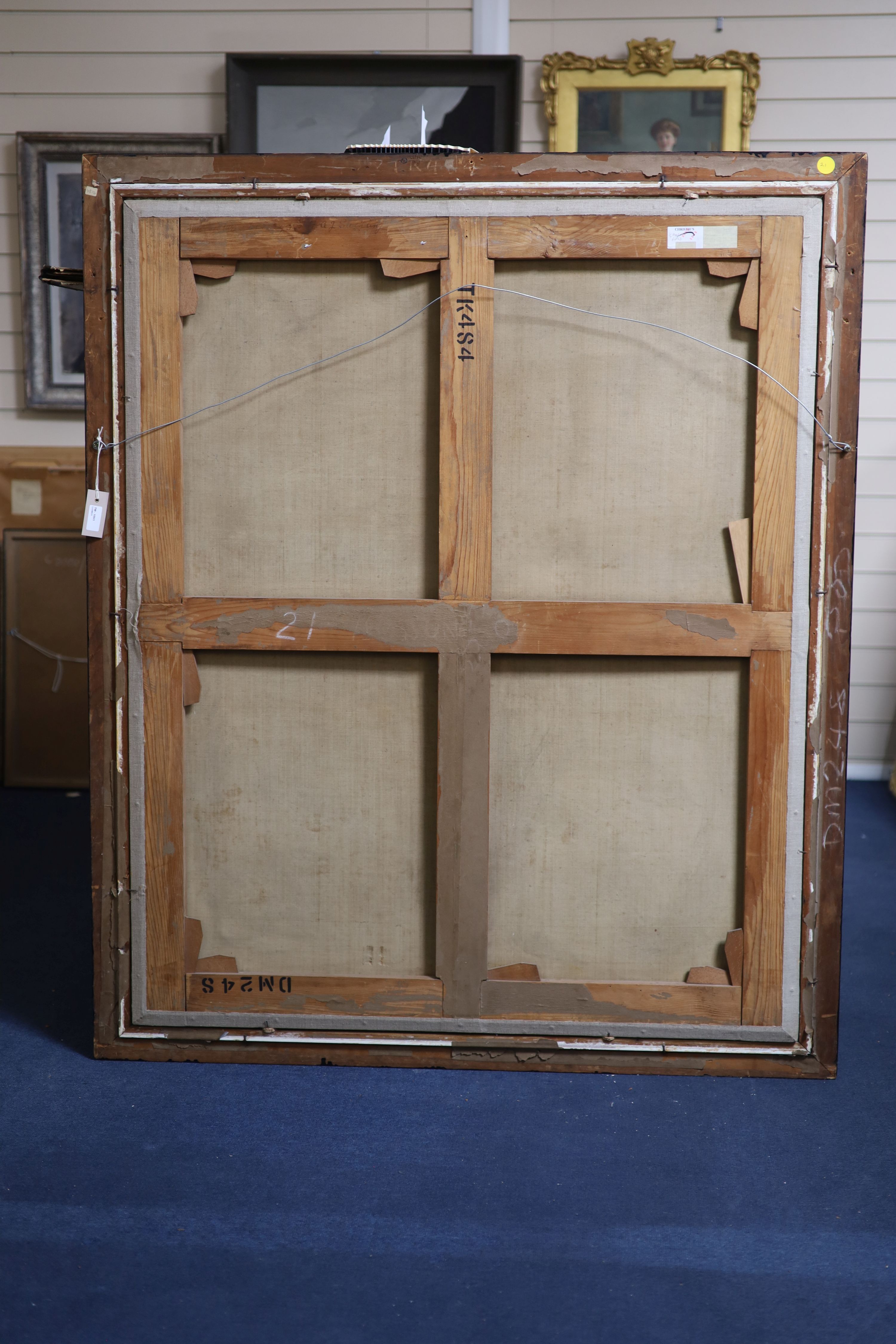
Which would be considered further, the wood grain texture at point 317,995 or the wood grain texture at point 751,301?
the wood grain texture at point 317,995

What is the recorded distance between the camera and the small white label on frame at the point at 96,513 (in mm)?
2225

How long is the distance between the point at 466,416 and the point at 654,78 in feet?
9.40

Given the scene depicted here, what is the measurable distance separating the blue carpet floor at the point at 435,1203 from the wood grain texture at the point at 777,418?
1096mm

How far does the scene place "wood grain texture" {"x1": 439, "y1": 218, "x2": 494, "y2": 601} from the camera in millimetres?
2160

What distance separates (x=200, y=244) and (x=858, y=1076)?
230 cm

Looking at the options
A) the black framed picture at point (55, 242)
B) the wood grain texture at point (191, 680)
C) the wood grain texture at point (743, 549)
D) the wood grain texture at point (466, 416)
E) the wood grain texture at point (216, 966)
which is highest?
the black framed picture at point (55, 242)

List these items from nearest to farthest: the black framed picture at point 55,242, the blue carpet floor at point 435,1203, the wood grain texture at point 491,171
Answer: the blue carpet floor at point 435,1203
the wood grain texture at point 491,171
the black framed picture at point 55,242

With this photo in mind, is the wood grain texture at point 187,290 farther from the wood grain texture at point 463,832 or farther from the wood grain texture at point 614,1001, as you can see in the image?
the wood grain texture at point 614,1001

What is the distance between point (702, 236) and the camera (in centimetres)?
212

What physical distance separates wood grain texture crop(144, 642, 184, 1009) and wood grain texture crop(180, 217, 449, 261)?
85 cm

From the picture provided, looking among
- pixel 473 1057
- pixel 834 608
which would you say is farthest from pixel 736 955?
pixel 834 608

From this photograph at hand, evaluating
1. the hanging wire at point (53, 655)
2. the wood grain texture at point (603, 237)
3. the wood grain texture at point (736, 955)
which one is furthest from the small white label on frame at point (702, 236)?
the hanging wire at point (53, 655)

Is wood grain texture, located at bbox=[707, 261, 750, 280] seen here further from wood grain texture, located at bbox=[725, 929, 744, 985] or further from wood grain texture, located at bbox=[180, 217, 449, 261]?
wood grain texture, located at bbox=[725, 929, 744, 985]

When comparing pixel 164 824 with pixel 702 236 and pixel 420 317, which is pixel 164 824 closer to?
pixel 420 317
